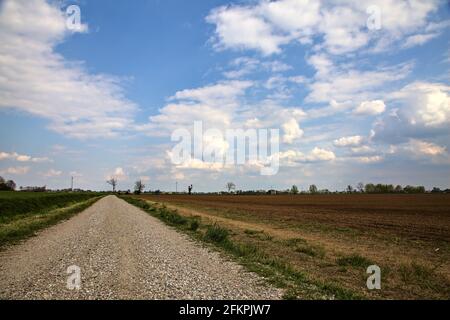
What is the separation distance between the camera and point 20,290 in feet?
29.8

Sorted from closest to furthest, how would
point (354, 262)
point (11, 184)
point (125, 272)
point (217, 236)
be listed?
point (125, 272)
point (354, 262)
point (217, 236)
point (11, 184)

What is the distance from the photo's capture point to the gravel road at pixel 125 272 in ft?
29.2

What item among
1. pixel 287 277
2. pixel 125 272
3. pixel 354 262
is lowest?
pixel 354 262

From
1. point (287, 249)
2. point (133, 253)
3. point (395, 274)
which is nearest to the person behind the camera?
point (395, 274)

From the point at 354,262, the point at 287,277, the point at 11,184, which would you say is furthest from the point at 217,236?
the point at 11,184

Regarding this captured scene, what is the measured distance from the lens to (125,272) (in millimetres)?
11164

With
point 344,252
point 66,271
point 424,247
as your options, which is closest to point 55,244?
point 66,271

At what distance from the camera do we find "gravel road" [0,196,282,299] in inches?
350

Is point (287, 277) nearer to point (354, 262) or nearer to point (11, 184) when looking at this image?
point (354, 262)

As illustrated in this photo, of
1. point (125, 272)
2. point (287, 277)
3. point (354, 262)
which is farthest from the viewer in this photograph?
point (354, 262)

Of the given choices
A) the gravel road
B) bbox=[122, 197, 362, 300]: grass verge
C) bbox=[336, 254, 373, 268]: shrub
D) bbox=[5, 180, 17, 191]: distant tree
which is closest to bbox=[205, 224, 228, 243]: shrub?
bbox=[122, 197, 362, 300]: grass verge
